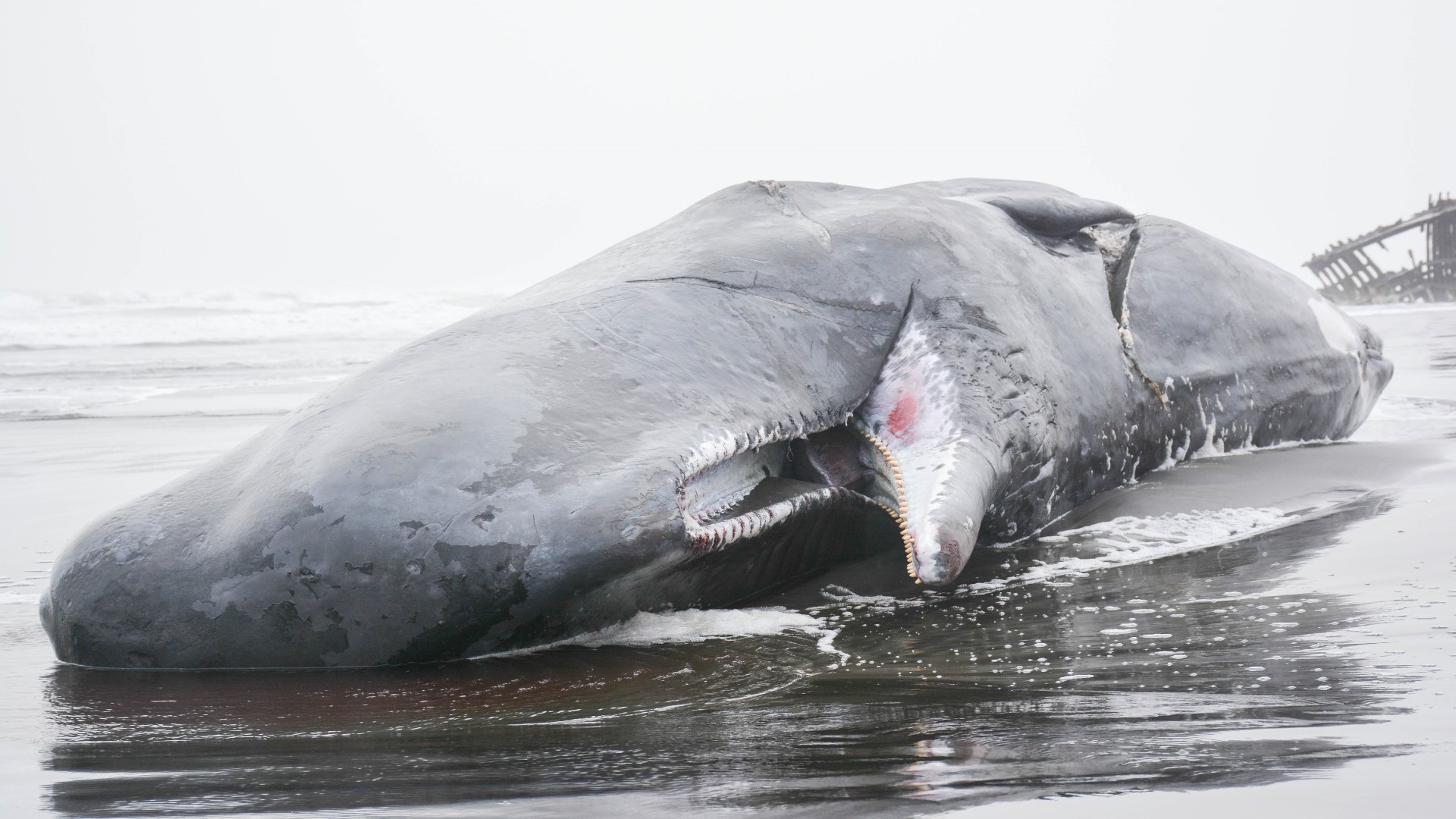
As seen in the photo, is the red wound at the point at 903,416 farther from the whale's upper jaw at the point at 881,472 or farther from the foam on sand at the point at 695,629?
the foam on sand at the point at 695,629

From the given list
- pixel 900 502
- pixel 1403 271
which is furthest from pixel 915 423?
pixel 1403 271

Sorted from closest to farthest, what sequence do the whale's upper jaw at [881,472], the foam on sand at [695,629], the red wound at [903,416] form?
1. the foam on sand at [695,629]
2. the whale's upper jaw at [881,472]
3. the red wound at [903,416]

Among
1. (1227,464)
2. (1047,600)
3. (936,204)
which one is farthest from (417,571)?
(1227,464)

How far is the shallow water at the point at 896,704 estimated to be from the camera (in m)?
2.05

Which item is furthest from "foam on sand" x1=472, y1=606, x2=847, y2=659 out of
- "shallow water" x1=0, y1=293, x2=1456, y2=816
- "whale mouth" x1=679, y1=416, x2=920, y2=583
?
"whale mouth" x1=679, y1=416, x2=920, y2=583

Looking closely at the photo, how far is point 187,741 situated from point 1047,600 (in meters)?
2.31

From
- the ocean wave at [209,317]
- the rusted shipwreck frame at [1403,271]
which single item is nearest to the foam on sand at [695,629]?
the ocean wave at [209,317]

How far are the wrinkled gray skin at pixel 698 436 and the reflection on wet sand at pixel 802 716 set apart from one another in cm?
20

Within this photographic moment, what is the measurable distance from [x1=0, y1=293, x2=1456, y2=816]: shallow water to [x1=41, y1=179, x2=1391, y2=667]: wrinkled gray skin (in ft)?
0.53

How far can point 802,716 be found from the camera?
2.54m

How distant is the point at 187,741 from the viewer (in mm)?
→ 2604

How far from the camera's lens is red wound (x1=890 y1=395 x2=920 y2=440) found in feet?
13.2

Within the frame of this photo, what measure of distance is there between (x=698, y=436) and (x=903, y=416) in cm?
85

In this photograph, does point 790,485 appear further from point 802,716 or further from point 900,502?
point 802,716
